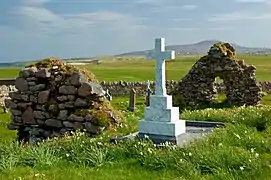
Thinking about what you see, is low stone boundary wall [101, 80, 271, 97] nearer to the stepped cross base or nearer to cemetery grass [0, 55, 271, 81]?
cemetery grass [0, 55, 271, 81]

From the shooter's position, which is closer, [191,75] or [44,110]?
[44,110]

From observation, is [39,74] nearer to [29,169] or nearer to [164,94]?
[164,94]

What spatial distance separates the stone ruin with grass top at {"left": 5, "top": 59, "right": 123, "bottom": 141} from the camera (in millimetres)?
12195

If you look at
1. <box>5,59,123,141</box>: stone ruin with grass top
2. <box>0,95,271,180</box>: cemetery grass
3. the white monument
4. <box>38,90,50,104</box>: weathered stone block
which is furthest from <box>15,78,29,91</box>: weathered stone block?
the white monument

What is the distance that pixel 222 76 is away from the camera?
2297 centimetres

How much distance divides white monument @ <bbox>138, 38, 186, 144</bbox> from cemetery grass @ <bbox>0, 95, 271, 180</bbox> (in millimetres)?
765

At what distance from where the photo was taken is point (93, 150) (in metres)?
8.30

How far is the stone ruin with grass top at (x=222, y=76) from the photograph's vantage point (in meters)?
22.3

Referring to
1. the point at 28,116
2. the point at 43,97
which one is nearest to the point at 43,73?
the point at 43,97

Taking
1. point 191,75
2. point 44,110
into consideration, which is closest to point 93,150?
point 44,110

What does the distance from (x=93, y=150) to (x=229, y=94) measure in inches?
608

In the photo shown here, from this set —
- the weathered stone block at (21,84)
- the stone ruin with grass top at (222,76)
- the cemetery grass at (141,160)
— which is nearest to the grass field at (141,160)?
the cemetery grass at (141,160)

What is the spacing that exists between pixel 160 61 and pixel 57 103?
373cm

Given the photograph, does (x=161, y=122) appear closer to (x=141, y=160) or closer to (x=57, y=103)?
(x=141, y=160)
